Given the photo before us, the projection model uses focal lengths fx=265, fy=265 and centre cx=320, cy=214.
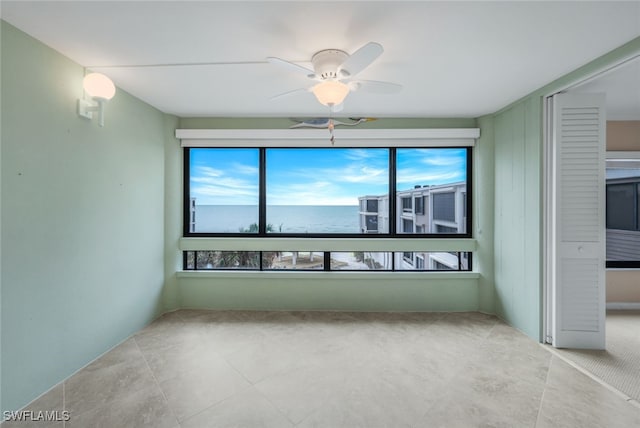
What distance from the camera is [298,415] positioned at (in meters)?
1.62

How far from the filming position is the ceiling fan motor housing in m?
1.78

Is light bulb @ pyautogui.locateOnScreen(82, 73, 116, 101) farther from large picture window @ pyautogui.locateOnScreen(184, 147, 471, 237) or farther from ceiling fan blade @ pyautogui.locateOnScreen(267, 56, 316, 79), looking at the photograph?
ceiling fan blade @ pyautogui.locateOnScreen(267, 56, 316, 79)

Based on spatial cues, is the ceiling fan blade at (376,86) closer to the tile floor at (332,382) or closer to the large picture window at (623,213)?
the tile floor at (332,382)

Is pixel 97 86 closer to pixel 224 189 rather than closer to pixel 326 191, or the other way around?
pixel 224 189

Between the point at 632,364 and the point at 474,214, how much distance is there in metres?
1.76

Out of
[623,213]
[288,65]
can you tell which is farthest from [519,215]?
[288,65]

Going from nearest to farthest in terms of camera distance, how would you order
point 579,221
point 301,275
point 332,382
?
point 332,382
point 579,221
point 301,275

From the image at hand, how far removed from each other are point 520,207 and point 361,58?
232 centimetres

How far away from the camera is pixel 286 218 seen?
334cm

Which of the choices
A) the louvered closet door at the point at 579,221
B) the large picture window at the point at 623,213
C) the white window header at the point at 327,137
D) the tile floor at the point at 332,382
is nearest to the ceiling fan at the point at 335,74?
the white window header at the point at 327,137

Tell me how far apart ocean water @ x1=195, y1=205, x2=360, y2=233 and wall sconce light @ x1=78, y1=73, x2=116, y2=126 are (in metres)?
1.46

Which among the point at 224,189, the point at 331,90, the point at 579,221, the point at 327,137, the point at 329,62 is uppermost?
the point at 329,62

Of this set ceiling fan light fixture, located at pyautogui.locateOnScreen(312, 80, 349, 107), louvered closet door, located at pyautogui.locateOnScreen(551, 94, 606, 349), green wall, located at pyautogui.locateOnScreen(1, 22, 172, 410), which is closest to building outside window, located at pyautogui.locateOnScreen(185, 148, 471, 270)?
green wall, located at pyautogui.locateOnScreen(1, 22, 172, 410)

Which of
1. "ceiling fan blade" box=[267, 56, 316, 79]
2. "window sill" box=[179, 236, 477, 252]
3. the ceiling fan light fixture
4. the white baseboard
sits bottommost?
the white baseboard
